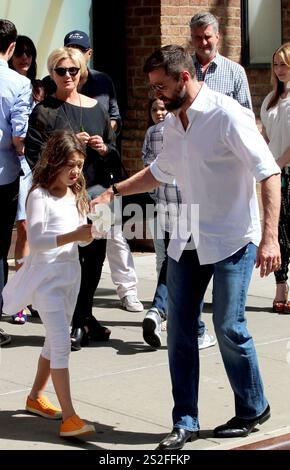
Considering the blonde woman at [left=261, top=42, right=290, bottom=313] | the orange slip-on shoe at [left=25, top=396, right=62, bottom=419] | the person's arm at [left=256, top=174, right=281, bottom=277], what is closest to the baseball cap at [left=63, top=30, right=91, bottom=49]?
the blonde woman at [left=261, top=42, right=290, bottom=313]

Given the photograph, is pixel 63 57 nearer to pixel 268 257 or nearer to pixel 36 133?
pixel 36 133

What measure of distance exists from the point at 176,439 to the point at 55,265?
112 centimetres

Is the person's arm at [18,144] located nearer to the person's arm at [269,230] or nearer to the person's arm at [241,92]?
the person's arm at [241,92]

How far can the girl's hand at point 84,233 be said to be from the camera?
5.55m

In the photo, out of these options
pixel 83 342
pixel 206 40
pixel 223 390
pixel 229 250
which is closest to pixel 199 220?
pixel 229 250

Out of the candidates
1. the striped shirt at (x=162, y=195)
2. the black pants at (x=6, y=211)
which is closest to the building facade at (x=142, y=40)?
the striped shirt at (x=162, y=195)

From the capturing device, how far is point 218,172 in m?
5.31

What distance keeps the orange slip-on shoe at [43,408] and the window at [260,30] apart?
20.9 ft

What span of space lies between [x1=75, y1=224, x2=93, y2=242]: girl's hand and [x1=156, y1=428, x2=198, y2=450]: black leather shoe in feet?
3.41

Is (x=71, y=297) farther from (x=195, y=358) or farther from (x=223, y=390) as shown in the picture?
(x=223, y=390)

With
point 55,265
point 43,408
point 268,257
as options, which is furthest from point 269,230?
point 43,408

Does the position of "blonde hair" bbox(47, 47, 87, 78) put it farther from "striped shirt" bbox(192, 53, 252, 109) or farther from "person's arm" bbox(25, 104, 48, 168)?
"striped shirt" bbox(192, 53, 252, 109)

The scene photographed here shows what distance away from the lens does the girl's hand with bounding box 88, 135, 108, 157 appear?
729 centimetres

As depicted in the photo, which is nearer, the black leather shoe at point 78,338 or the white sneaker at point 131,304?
the black leather shoe at point 78,338
